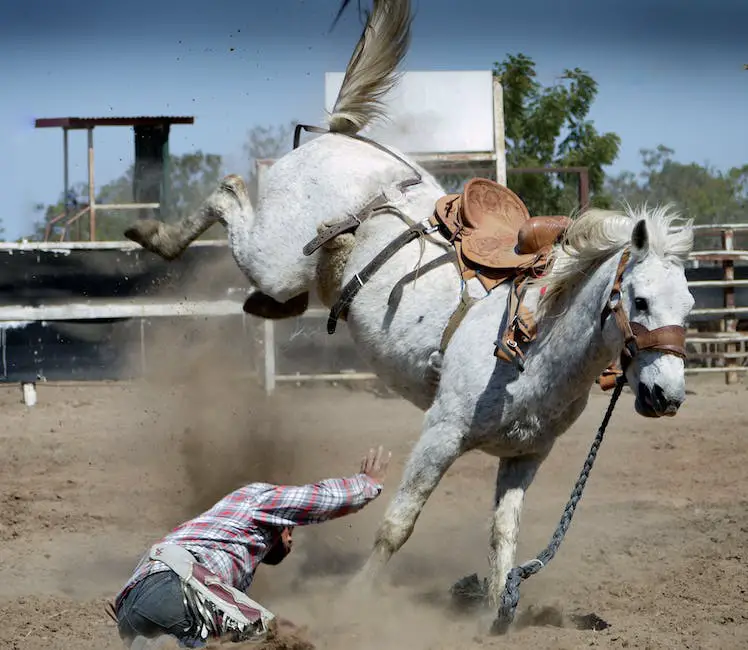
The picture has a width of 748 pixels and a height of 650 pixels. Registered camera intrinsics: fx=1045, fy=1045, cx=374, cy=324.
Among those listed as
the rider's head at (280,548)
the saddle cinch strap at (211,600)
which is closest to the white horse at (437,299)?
the rider's head at (280,548)

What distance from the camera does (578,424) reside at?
927 centimetres

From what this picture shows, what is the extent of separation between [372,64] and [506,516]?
266 centimetres

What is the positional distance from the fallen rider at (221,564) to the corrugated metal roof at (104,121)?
35.2ft

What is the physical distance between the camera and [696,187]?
96.5 feet

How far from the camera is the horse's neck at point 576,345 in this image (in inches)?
161

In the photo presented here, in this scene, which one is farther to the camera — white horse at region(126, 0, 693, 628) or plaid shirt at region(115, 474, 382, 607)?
white horse at region(126, 0, 693, 628)

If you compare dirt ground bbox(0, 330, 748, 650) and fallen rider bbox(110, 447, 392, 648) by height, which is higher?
fallen rider bbox(110, 447, 392, 648)

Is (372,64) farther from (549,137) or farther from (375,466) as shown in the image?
(549,137)

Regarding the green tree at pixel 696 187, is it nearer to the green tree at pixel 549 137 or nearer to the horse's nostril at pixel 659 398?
the green tree at pixel 549 137

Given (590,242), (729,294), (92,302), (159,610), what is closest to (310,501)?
(159,610)

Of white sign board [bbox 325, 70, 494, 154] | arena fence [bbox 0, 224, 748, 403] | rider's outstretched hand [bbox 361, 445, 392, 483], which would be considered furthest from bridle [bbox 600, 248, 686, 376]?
white sign board [bbox 325, 70, 494, 154]

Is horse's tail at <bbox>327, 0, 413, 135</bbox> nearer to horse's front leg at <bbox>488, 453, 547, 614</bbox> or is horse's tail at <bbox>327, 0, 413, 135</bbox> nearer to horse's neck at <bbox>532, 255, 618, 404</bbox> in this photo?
horse's neck at <bbox>532, 255, 618, 404</bbox>

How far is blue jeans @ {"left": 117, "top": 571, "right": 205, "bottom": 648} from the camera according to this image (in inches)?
133

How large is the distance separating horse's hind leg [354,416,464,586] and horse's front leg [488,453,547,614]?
355mm
